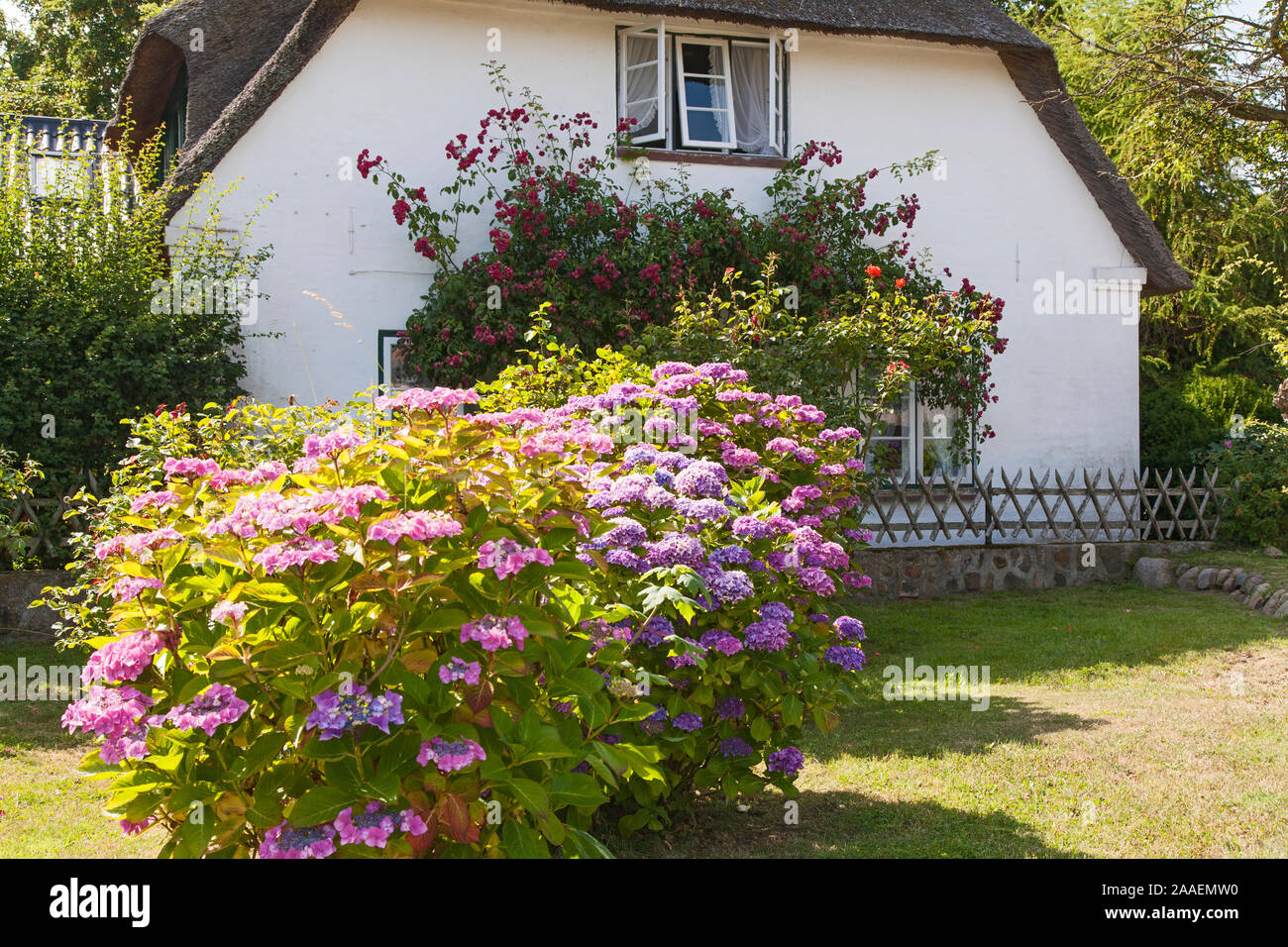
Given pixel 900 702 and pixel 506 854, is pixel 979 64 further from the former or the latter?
pixel 506 854

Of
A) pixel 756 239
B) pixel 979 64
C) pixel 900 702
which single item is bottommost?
pixel 900 702

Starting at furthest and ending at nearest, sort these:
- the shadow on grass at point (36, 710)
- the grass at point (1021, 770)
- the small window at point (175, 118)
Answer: the small window at point (175, 118)
the shadow on grass at point (36, 710)
the grass at point (1021, 770)

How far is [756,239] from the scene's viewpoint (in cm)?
1112

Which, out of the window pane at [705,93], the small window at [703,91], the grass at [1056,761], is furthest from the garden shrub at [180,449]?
the window pane at [705,93]

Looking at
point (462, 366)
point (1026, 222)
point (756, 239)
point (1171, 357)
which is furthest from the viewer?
point (1171, 357)

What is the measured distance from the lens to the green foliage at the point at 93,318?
9.00m

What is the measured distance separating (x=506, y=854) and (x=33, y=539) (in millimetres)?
7595

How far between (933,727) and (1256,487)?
8.21m

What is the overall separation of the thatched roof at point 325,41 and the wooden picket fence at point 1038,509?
2603 mm

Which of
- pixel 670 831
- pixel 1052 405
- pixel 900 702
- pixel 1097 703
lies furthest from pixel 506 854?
pixel 1052 405

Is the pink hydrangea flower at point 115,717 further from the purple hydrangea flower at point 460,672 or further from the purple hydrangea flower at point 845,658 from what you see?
the purple hydrangea flower at point 845,658

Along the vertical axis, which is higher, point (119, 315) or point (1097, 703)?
point (119, 315)

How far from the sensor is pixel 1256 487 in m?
12.7

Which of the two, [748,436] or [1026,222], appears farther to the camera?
[1026,222]
